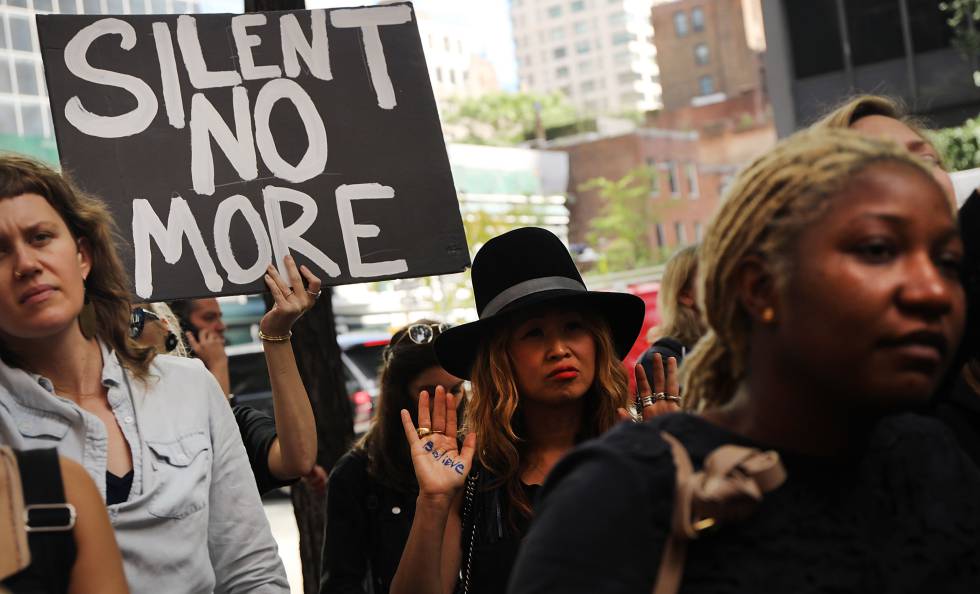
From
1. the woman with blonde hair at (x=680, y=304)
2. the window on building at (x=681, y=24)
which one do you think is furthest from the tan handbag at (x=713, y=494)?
the window on building at (x=681, y=24)

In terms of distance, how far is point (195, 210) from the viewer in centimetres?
387

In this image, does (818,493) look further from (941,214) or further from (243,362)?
(243,362)

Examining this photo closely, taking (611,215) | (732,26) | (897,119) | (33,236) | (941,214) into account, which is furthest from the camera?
(732,26)

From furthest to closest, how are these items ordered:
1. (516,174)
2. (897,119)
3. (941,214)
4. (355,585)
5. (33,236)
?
(516,174), (355,585), (897,119), (33,236), (941,214)

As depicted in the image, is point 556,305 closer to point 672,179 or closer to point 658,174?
point 658,174

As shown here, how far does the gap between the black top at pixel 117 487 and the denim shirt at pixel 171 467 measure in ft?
0.06

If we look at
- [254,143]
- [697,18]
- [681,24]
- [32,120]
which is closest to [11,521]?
[254,143]

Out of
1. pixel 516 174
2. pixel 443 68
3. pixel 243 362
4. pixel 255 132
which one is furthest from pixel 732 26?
pixel 255 132

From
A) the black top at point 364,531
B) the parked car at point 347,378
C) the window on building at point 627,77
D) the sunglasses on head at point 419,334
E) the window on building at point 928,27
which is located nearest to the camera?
the black top at point 364,531

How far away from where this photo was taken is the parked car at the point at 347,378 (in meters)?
14.9

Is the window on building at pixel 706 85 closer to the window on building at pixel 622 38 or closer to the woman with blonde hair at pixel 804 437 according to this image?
the window on building at pixel 622 38

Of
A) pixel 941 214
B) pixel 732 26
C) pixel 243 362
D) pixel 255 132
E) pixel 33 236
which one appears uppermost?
pixel 732 26

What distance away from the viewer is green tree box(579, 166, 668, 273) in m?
61.1

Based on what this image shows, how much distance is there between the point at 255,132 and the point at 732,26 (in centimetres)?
8972
